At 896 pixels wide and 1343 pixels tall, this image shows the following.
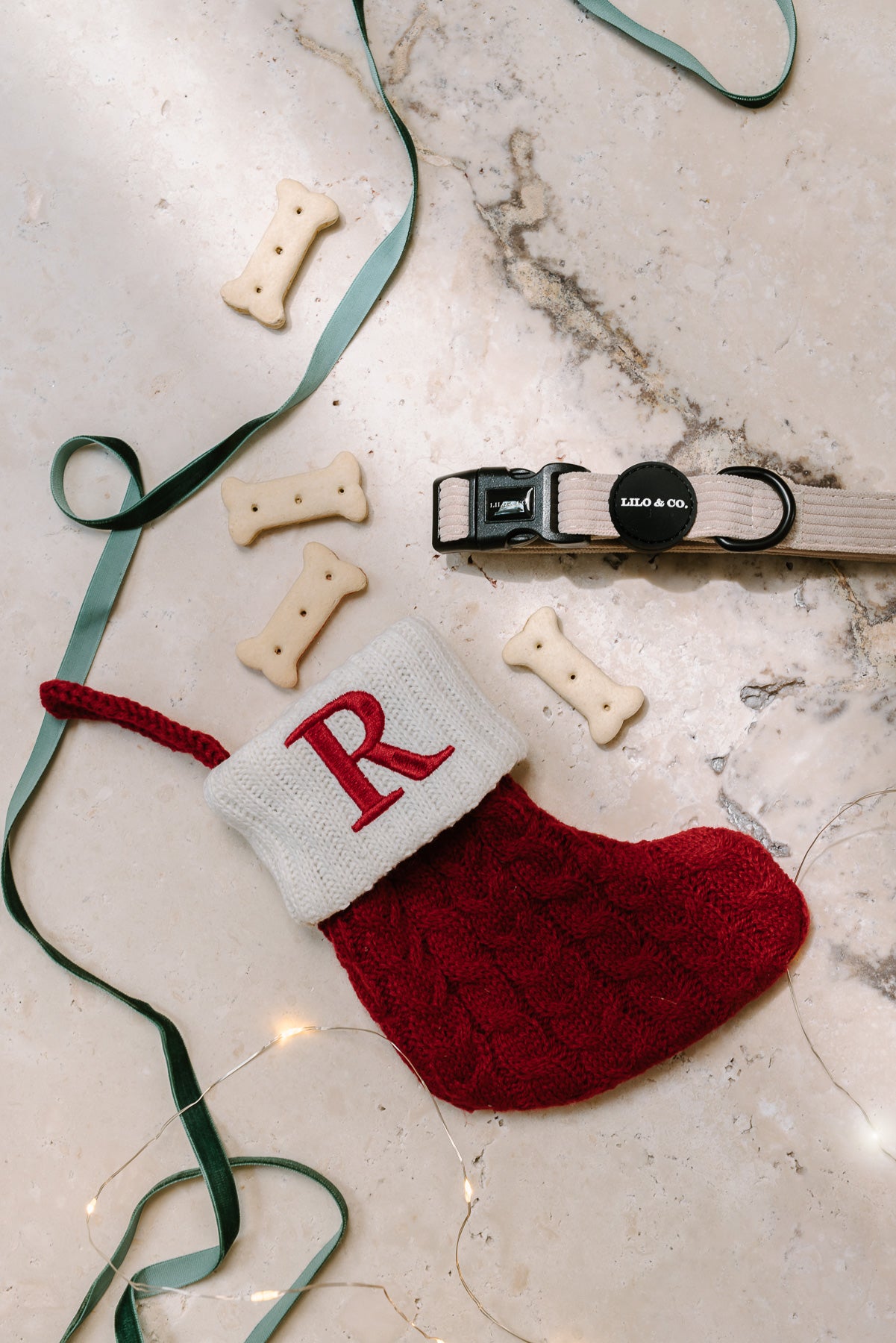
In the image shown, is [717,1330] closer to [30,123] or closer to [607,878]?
[607,878]

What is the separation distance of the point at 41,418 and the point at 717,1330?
1.18m

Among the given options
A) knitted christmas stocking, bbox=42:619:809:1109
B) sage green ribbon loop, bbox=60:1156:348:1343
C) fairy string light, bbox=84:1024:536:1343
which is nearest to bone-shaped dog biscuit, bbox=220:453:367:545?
knitted christmas stocking, bbox=42:619:809:1109

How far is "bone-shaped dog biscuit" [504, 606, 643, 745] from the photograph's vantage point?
97cm

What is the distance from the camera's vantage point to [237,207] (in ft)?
3.43

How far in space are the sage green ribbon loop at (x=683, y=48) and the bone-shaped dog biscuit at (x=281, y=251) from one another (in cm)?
36

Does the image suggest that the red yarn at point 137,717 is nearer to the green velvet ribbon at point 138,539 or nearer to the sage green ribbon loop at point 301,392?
the green velvet ribbon at point 138,539

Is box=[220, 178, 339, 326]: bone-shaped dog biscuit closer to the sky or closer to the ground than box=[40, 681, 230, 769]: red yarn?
closer to the sky

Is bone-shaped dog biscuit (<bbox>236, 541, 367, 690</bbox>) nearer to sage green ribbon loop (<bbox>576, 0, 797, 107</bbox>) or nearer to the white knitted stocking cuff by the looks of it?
the white knitted stocking cuff

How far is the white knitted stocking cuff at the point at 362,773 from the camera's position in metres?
0.89

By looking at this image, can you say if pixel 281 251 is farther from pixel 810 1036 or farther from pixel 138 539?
pixel 810 1036

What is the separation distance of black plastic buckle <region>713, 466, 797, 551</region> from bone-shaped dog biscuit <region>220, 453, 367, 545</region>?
37 centimetres

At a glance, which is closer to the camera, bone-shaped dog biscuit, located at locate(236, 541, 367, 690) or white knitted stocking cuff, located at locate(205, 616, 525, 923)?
white knitted stocking cuff, located at locate(205, 616, 525, 923)

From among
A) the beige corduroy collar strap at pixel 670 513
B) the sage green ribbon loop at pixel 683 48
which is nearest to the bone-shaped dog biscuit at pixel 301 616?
the beige corduroy collar strap at pixel 670 513

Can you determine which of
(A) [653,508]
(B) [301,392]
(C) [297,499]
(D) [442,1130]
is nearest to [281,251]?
(B) [301,392]
